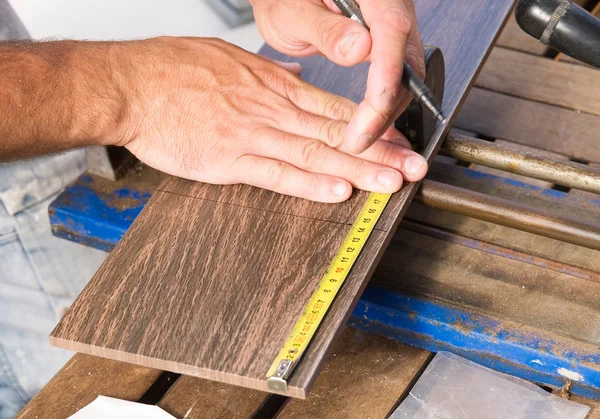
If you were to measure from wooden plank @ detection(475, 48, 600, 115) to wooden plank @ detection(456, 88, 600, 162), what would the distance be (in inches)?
1.3

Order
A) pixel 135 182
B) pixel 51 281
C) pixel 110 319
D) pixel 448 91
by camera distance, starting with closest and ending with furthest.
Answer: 1. pixel 110 319
2. pixel 448 91
3. pixel 135 182
4. pixel 51 281

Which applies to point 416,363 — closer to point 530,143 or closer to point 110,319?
point 110,319

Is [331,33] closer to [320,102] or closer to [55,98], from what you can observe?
[320,102]

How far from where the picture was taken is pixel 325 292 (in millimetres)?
1220

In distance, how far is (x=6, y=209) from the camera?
178 cm

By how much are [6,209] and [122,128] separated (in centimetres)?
47

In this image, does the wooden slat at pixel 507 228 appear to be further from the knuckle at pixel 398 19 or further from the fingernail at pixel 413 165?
the knuckle at pixel 398 19

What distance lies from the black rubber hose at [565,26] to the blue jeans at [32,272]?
1.09m

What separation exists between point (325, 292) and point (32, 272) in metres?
0.98

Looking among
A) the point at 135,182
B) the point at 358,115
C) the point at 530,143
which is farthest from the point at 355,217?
the point at 530,143

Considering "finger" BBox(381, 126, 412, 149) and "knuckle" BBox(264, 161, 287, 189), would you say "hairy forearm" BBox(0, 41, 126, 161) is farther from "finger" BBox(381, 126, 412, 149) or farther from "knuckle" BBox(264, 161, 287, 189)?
"finger" BBox(381, 126, 412, 149)

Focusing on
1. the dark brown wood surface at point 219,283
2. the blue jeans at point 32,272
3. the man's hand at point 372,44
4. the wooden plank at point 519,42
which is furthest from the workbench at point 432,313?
the wooden plank at point 519,42

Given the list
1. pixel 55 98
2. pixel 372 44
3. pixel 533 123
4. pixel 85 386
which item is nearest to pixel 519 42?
pixel 533 123

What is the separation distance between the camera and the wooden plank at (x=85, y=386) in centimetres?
140
